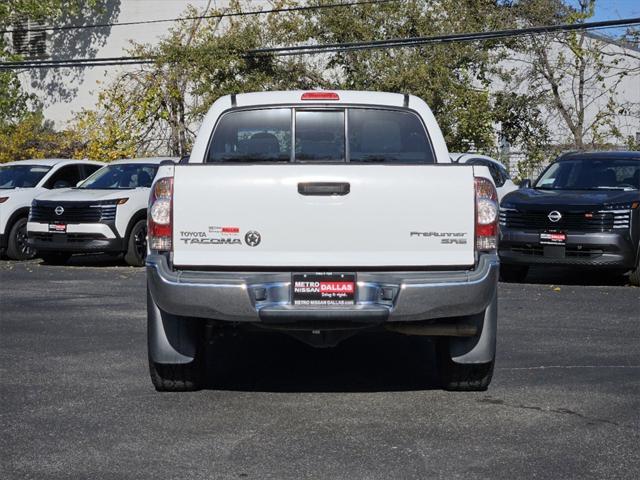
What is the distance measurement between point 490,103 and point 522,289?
17.4m

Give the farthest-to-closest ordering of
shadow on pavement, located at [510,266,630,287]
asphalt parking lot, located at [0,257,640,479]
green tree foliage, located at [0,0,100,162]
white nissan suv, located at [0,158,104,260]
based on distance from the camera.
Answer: green tree foliage, located at [0,0,100,162], white nissan suv, located at [0,158,104,260], shadow on pavement, located at [510,266,630,287], asphalt parking lot, located at [0,257,640,479]

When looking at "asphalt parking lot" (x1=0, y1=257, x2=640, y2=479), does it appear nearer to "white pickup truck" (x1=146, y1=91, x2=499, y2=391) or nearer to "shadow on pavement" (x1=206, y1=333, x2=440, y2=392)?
"shadow on pavement" (x1=206, y1=333, x2=440, y2=392)

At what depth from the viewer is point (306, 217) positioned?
7312 mm

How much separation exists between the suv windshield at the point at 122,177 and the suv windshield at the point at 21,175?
1.50 meters

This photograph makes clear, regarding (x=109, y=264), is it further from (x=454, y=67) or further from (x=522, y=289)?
(x=454, y=67)

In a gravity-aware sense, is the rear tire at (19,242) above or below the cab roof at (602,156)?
below

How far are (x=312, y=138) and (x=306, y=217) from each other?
1392 mm

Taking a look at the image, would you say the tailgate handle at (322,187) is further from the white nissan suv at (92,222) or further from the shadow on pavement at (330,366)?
the white nissan suv at (92,222)

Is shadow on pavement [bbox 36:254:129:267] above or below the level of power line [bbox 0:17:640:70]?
below

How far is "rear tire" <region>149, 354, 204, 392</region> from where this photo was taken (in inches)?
312

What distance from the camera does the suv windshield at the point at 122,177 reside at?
→ 67.1 feet

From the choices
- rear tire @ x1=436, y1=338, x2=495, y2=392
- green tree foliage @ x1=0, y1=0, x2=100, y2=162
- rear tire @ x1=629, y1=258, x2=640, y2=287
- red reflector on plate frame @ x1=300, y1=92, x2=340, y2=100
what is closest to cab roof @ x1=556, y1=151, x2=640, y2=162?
rear tire @ x1=629, y1=258, x2=640, y2=287

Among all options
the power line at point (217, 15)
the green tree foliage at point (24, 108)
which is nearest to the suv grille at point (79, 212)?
the power line at point (217, 15)

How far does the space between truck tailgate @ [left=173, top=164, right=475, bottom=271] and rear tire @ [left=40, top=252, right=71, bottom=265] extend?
44.8 feet
